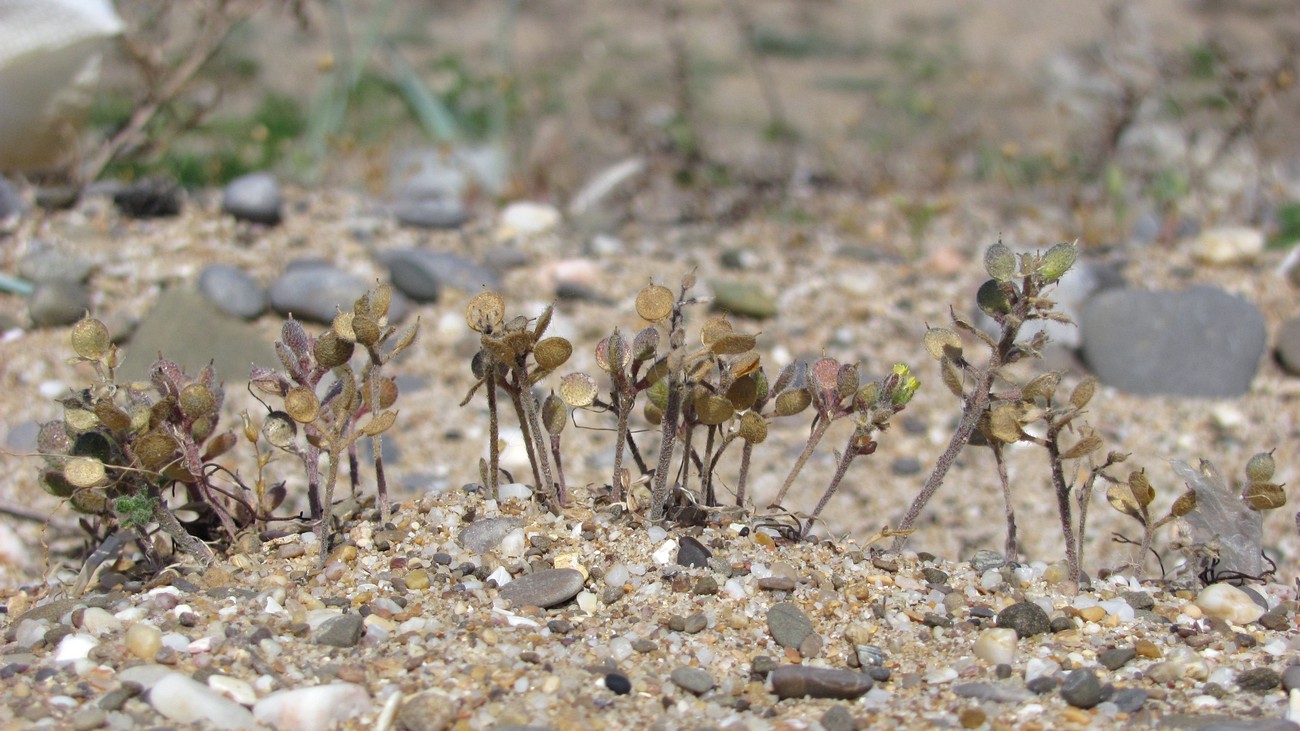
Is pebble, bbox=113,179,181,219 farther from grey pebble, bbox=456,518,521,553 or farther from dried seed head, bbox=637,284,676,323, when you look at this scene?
dried seed head, bbox=637,284,676,323

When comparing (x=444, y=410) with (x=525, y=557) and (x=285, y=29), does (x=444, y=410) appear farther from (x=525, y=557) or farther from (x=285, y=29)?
(x=285, y=29)

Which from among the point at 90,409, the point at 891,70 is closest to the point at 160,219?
the point at 90,409

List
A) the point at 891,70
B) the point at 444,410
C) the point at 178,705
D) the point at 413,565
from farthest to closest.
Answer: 1. the point at 891,70
2. the point at 444,410
3. the point at 413,565
4. the point at 178,705

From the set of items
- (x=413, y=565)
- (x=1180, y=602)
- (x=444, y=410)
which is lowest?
(x=1180, y=602)

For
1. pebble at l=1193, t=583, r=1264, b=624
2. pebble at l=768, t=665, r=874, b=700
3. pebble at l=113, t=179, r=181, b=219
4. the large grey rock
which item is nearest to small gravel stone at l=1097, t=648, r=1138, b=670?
pebble at l=1193, t=583, r=1264, b=624

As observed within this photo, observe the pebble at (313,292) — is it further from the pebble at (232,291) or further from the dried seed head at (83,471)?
the dried seed head at (83,471)

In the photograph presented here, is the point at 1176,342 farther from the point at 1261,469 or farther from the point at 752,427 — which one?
the point at 752,427

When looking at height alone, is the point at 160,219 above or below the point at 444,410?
above

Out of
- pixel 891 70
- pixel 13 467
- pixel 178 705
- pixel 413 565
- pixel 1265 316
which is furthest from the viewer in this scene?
pixel 891 70
